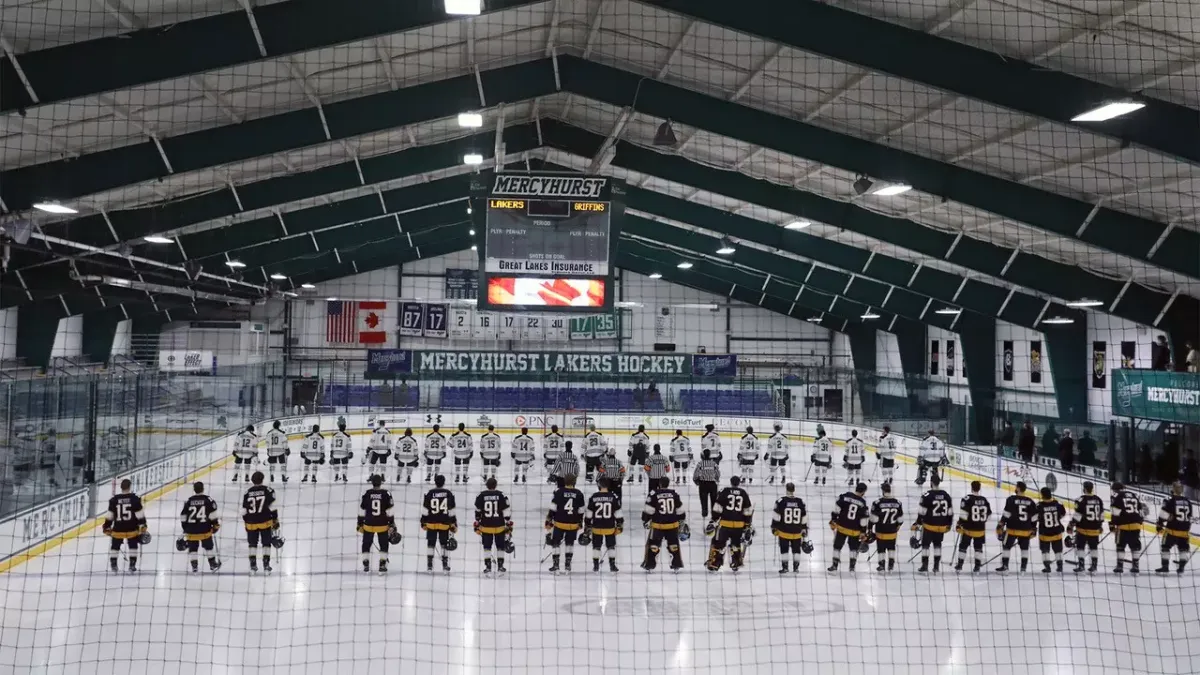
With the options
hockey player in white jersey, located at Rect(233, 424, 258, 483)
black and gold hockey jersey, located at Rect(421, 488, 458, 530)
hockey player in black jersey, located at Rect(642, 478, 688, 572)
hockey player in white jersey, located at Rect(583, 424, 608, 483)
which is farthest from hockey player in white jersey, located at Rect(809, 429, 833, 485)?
hockey player in white jersey, located at Rect(233, 424, 258, 483)

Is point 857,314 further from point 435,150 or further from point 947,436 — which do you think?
point 435,150

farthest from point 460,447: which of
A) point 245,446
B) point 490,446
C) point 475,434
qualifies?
point 475,434

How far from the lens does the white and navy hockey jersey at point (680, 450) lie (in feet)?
54.3

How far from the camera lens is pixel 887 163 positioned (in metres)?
13.5

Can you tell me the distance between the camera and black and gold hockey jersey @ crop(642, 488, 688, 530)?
1005 cm

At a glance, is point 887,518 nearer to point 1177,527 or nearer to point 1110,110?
point 1177,527

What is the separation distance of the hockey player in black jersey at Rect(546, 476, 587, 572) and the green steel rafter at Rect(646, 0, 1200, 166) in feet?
19.4

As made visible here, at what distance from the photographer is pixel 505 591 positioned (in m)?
9.55

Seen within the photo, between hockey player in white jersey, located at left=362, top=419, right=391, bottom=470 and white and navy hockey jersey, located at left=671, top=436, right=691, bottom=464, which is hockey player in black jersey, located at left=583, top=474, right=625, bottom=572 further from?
hockey player in white jersey, located at left=362, top=419, right=391, bottom=470

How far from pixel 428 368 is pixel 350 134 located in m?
14.8

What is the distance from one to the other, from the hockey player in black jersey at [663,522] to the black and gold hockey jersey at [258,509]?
4.63 m

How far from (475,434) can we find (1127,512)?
55.4ft

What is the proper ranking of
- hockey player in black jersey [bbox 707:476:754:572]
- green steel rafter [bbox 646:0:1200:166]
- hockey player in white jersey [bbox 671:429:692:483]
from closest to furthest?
green steel rafter [bbox 646:0:1200:166]
hockey player in black jersey [bbox 707:476:754:572]
hockey player in white jersey [bbox 671:429:692:483]

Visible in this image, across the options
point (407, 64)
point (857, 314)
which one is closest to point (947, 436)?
point (857, 314)
